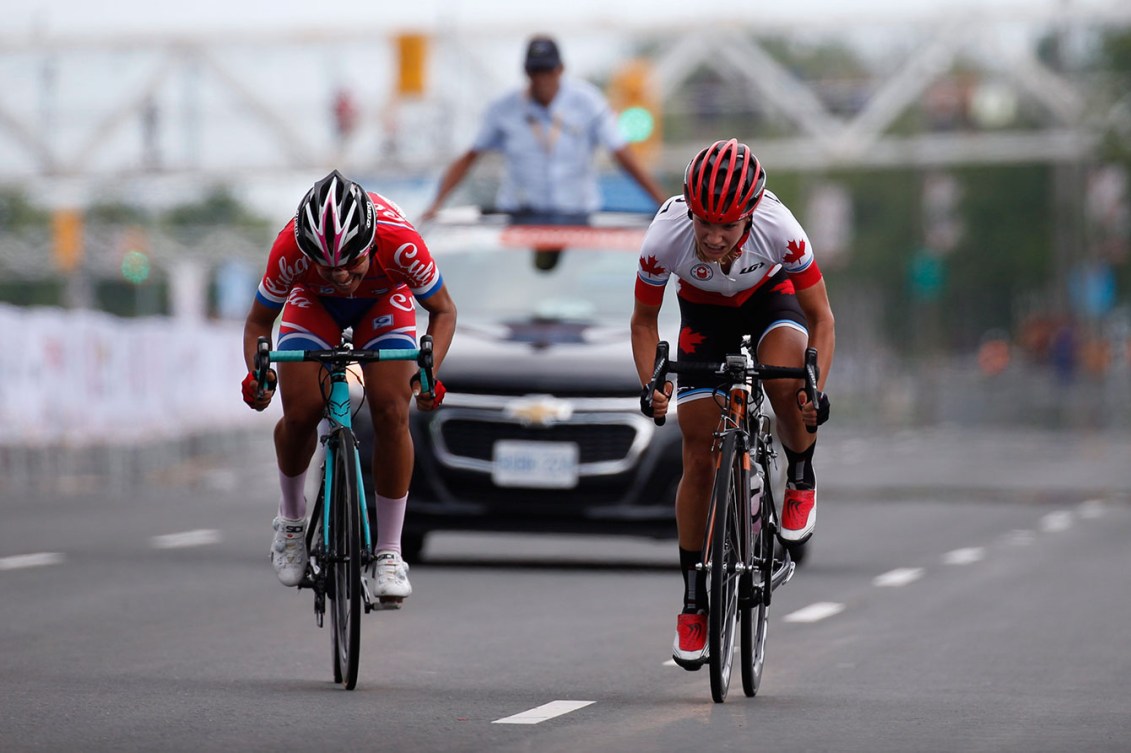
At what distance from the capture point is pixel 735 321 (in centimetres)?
973

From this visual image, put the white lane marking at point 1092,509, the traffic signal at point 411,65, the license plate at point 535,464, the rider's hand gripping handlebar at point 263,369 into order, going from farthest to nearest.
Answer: the traffic signal at point 411,65 → the white lane marking at point 1092,509 → the license plate at point 535,464 → the rider's hand gripping handlebar at point 263,369

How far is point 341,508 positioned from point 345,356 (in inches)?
20.9

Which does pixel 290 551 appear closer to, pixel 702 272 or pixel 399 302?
pixel 399 302

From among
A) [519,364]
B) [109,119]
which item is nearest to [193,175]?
[109,119]

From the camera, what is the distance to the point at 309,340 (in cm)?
993

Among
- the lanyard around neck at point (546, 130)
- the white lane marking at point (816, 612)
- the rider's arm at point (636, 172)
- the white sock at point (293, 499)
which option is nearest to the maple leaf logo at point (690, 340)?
the white sock at point (293, 499)

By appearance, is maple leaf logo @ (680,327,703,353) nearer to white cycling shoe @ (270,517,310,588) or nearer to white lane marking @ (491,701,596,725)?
white lane marking @ (491,701,596,725)

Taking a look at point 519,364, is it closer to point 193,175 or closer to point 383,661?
point 383,661

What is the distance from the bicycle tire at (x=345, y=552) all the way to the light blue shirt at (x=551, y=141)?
693 cm

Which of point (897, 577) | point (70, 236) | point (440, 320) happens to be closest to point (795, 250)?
point (440, 320)

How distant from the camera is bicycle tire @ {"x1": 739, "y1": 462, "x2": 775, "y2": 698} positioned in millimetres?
9422

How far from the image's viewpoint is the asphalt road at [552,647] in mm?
8484

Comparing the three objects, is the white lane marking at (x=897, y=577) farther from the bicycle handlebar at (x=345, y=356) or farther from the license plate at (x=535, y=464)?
the bicycle handlebar at (x=345, y=356)

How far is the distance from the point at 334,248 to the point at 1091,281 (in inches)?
2736
